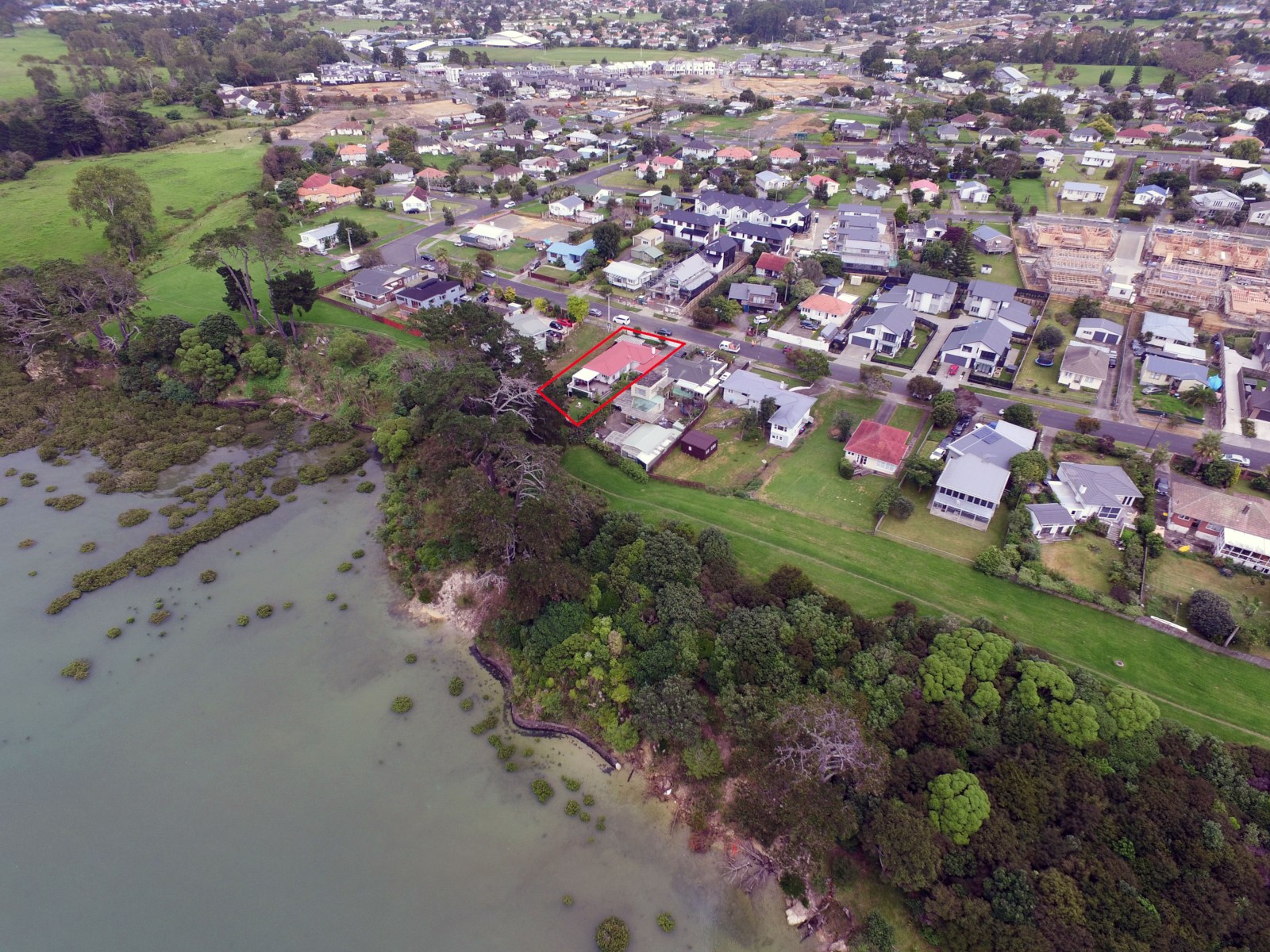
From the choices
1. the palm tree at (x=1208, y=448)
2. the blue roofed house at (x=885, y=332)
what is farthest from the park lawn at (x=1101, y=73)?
the palm tree at (x=1208, y=448)

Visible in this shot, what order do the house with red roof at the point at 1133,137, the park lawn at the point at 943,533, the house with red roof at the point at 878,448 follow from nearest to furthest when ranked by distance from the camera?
the park lawn at the point at 943,533
the house with red roof at the point at 878,448
the house with red roof at the point at 1133,137

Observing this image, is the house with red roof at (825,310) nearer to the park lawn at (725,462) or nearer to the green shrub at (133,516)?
the park lawn at (725,462)

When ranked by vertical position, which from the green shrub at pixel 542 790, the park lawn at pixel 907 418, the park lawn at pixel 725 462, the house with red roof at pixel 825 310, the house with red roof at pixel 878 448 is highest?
the house with red roof at pixel 825 310

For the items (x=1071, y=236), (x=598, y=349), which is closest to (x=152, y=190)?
(x=598, y=349)

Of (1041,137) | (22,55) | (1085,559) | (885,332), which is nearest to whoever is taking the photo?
(1085,559)

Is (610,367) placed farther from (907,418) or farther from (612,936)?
(612,936)

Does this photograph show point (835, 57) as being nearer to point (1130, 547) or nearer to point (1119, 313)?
point (1119, 313)
